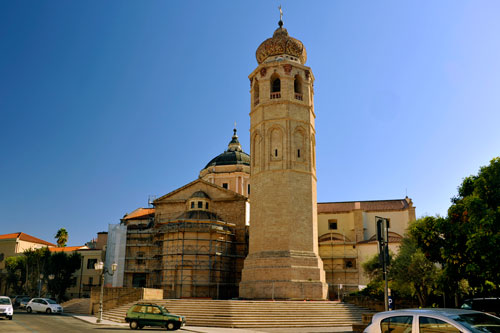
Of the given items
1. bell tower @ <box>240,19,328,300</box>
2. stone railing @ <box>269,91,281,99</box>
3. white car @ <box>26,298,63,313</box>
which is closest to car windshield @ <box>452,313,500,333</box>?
bell tower @ <box>240,19,328,300</box>

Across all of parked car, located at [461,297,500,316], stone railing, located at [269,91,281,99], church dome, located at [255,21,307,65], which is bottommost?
parked car, located at [461,297,500,316]

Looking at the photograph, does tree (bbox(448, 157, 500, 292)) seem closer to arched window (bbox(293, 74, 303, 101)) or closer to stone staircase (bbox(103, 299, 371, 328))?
stone staircase (bbox(103, 299, 371, 328))

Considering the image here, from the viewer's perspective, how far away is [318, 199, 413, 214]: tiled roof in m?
45.0

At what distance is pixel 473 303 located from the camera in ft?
67.4

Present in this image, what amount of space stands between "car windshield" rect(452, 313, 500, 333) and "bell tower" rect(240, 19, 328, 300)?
23058 mm

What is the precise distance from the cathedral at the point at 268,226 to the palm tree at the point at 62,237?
25472mm

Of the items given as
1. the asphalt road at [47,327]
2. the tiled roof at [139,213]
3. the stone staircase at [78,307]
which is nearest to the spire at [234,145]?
the tiled roof at [139,213]

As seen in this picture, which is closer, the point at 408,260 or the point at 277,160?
the point at 408,260

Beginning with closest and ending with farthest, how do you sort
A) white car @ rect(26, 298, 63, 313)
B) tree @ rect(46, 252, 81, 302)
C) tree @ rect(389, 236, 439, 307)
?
tree @ rect(389, 236, 439, 307), white car @ rect(26, 298, 63, 313), tree @ rect(46, 252, 81, 302)

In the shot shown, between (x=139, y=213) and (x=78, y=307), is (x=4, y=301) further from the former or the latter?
(x=139, y=213)

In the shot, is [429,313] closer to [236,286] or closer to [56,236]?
[236,286]

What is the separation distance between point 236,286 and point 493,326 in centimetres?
3253

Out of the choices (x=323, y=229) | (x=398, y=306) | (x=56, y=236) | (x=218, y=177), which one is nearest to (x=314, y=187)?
(x=398, y=306)

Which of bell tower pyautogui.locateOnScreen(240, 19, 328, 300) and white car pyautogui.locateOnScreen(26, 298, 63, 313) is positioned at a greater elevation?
bell tower pyautogui.locateOnScreen(240, 19, 328, 300)
